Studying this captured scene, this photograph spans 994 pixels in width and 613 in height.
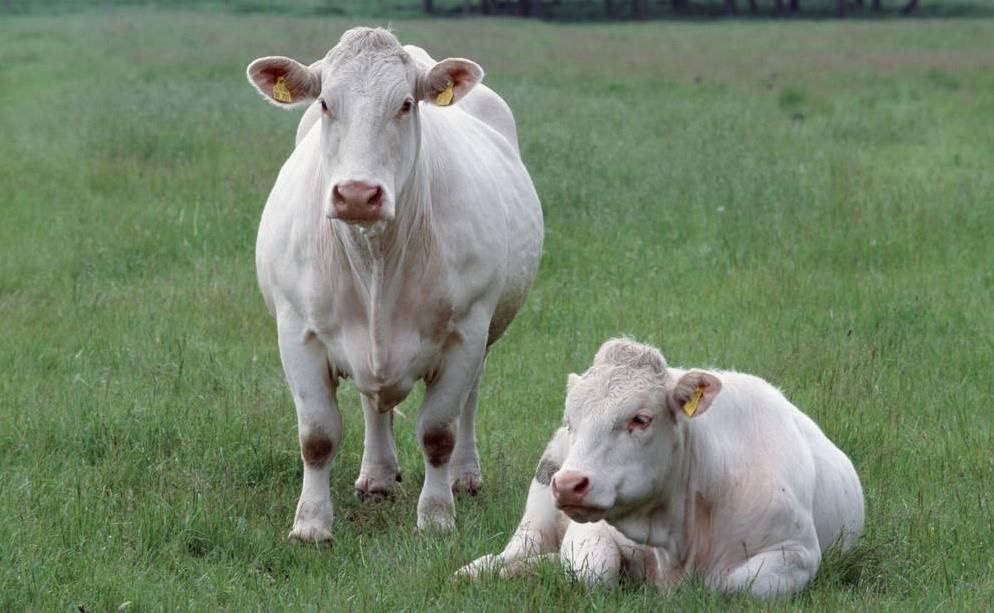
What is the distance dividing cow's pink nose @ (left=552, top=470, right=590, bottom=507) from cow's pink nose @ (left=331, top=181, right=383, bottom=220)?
4.43 feet

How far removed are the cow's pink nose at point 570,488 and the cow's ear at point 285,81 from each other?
2.15 meters

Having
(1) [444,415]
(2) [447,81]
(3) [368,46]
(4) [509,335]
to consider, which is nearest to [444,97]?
(2) [447,81]

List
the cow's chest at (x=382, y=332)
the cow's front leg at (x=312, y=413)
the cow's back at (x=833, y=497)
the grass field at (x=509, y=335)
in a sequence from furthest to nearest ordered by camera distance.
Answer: the cow's front leg at (x=312, y=413) → the cow's chest at (x=382, y=332) → the cow's back at (x=833, y=497) → the grass field at (x=509, y=335)

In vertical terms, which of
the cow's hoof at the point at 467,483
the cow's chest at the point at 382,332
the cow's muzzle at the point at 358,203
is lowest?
the cow's hoof at the point at 467,483

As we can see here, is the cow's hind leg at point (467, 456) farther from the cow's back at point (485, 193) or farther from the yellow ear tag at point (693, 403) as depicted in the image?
the yellow ear tag at point (693, 403)

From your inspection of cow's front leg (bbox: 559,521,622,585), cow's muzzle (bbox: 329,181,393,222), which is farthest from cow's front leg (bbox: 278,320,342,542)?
cow's front leg (bbox: 559,521,622,585)

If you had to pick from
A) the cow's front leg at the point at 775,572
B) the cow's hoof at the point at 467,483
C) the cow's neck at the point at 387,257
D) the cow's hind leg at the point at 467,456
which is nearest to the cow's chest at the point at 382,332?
the cow's neck at the point at 387,257

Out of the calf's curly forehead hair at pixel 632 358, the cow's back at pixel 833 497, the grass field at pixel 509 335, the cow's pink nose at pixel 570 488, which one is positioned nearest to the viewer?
the cow's pink nose at pixel 570 488

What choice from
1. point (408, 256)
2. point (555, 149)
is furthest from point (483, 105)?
point (555, 149)

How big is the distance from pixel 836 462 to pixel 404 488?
2152 mm

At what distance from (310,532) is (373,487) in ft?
2.81

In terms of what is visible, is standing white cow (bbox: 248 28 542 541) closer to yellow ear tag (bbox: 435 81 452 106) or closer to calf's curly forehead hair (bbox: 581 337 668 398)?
yellow ear tag (bbox: 435 81 452 106)

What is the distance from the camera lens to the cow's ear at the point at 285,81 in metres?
6.03

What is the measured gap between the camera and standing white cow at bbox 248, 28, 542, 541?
5.91m
